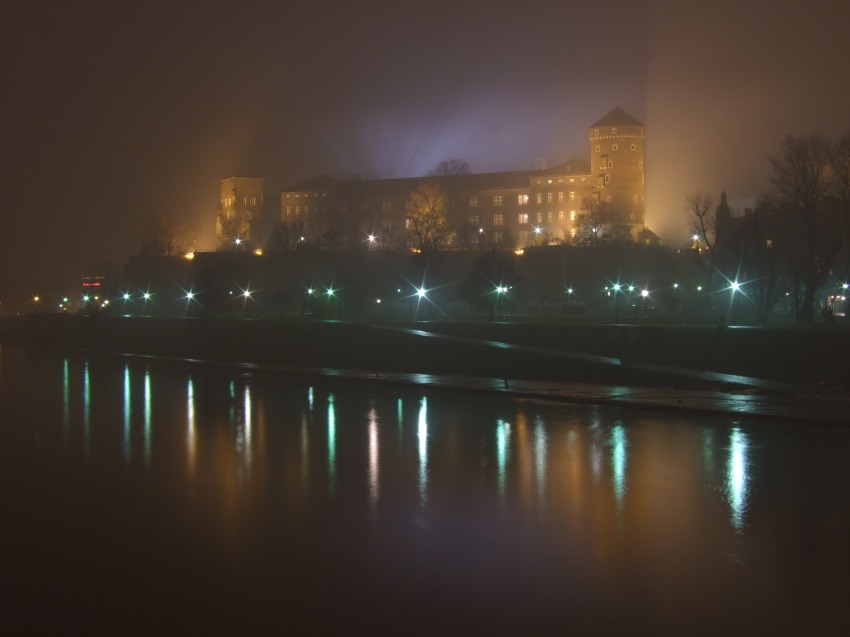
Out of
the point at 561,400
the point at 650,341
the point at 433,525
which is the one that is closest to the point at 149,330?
the point at 650,341

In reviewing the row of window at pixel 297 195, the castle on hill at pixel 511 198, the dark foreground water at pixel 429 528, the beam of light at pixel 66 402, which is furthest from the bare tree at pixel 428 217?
the dark foreground water at pixel 429 528

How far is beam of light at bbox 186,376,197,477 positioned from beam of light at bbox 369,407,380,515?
2219 mm

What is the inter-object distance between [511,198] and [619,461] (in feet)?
314

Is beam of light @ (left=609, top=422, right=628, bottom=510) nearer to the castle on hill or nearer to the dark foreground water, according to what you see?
the dark foreground water

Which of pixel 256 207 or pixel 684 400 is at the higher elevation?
pixel 256 207

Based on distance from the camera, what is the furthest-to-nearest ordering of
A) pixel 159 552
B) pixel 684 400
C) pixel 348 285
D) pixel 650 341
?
pixel 348 285
pixel 650 341
pixel 684 400
pixel 159 552

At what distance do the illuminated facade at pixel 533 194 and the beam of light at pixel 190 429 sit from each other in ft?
251

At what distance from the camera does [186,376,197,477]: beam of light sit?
1251 cm

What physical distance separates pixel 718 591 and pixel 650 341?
21.3 metres

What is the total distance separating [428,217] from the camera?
89.9 metres

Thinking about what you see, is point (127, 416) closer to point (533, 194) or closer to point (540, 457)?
point (540, 457)

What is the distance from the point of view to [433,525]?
8719 mm

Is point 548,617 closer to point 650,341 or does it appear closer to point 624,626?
point 624,626

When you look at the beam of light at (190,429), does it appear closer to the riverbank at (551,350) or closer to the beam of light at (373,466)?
the beam of light at (373,466)
